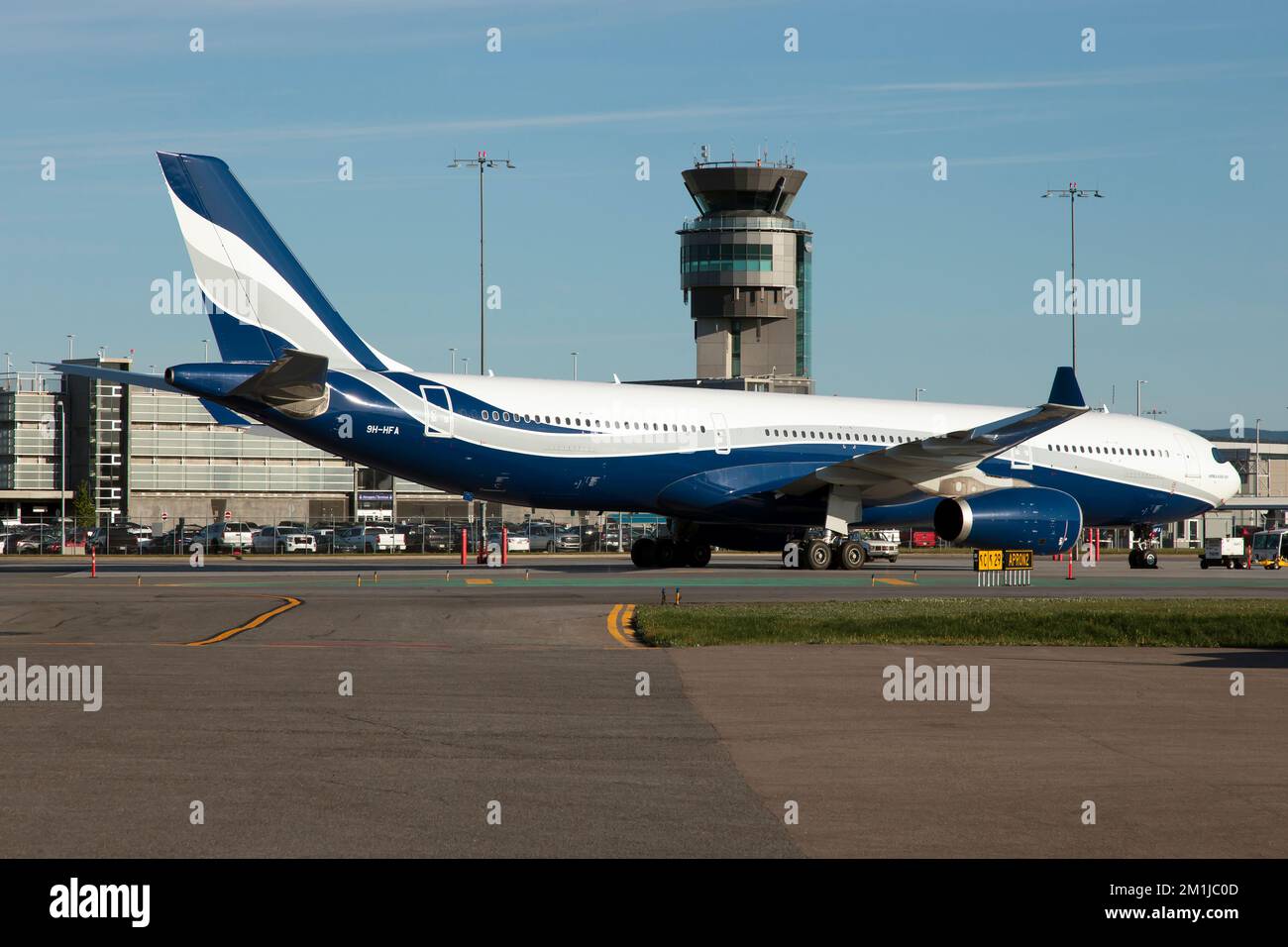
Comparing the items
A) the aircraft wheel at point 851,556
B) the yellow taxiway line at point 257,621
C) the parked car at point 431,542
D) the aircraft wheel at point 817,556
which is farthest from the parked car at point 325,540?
the yellow taxiway line at point 257,621

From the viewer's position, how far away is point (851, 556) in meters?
39.2

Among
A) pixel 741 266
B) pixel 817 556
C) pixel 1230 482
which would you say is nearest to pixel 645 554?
pixel 817 556

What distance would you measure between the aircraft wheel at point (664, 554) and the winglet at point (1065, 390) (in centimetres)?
1178

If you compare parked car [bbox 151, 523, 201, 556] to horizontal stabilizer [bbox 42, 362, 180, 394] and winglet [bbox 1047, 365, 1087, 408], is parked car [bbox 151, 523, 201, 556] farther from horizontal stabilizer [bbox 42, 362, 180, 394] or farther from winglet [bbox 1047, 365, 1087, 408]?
winglet [bbox 1047, 365, 1087, 408]

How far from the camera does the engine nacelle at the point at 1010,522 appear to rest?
36.6 meters

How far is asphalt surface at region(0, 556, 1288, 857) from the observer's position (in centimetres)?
812

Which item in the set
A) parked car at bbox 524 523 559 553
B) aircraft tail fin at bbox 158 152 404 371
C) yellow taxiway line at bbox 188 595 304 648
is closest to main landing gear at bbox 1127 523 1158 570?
aircraft tail fin at bbox 158 152 404 371

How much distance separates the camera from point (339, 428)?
33.3m

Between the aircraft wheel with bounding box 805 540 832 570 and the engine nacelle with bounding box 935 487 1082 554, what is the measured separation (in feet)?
11.1

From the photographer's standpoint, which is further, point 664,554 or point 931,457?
point 664,554

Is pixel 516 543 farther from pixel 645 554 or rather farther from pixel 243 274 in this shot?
pixel 243 274

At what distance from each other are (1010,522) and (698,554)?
30.2ft
